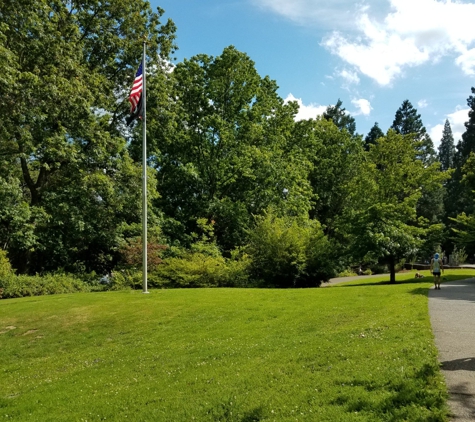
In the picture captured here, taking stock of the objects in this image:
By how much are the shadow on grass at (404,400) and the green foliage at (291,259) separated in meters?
18.6

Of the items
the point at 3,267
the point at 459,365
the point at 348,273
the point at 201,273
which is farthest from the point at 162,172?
the point at 459,365

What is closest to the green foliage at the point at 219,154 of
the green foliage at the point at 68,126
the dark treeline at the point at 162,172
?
the dark treeline at the point at 162,172

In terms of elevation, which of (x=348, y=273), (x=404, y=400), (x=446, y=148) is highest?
(x=446, y=148)

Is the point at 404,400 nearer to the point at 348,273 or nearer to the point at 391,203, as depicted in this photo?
the point at 391,203

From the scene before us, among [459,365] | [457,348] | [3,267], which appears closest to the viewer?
[459,365]

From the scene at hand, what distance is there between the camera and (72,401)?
7.18m

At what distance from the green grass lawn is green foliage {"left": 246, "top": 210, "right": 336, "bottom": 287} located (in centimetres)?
858

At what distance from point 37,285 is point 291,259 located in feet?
46.4

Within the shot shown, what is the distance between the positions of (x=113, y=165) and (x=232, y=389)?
21923 millimetres

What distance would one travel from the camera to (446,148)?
85938mm

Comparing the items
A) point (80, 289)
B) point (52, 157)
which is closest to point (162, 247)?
point (80, 289)

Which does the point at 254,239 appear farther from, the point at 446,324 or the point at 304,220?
the point at 446,324

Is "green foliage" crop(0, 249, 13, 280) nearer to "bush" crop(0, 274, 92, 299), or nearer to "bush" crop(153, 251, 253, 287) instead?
"bush" crop(0, 274, 92, 299)

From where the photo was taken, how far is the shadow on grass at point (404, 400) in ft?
15.1
